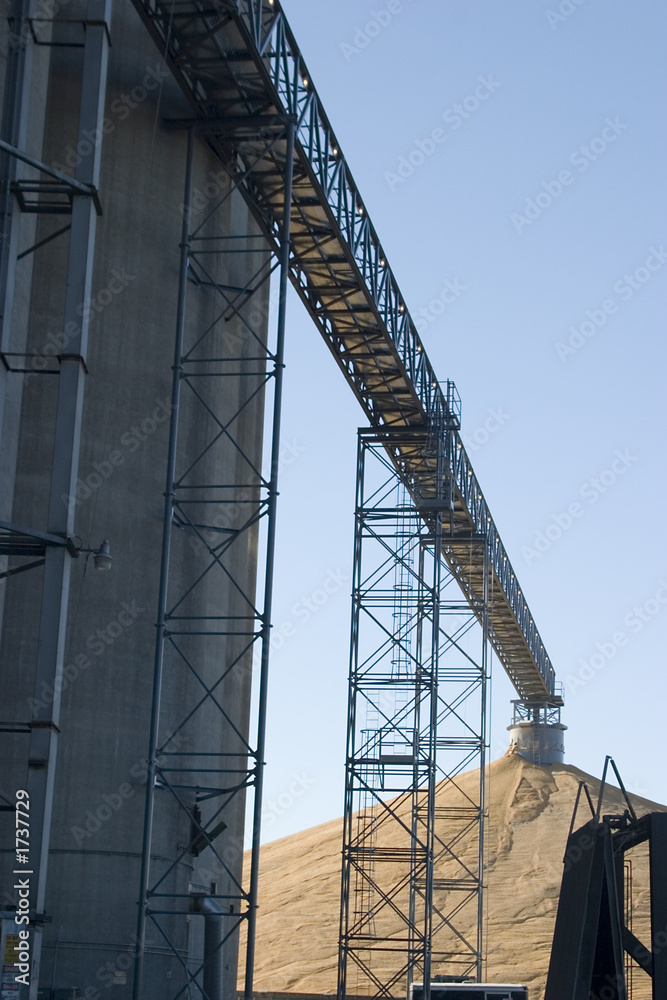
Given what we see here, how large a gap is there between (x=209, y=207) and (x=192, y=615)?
806cm

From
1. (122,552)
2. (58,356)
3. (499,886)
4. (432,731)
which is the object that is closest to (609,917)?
(58,356)

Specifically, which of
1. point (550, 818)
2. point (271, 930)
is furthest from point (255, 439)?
point (550, 818)

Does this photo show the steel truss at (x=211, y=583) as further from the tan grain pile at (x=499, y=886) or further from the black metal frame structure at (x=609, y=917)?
the tan grain pile at (x=499, y=886)

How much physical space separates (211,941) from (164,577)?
6.76 m

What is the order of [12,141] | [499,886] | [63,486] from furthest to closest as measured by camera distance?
[499,886], [12,141], [63,486]

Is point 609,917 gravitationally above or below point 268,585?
below

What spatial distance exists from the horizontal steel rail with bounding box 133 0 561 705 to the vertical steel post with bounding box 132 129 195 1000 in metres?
1.35

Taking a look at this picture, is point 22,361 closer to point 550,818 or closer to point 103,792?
point 103,792

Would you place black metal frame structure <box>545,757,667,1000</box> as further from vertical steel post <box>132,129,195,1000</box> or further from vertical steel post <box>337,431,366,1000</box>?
vertical steel post <box>337,431,366,1000</box>

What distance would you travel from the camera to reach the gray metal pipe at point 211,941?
23.8 m

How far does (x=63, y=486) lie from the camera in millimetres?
16625

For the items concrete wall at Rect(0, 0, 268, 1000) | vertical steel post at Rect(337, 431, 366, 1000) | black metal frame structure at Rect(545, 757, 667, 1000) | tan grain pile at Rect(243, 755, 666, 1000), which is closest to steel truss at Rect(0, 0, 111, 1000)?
concrete wall at Rect(0, 0, 268, 1000)

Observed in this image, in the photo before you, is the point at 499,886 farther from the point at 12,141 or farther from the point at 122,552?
the point at 12,141

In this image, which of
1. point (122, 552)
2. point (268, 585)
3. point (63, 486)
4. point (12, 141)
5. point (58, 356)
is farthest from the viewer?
point (122, 552)
